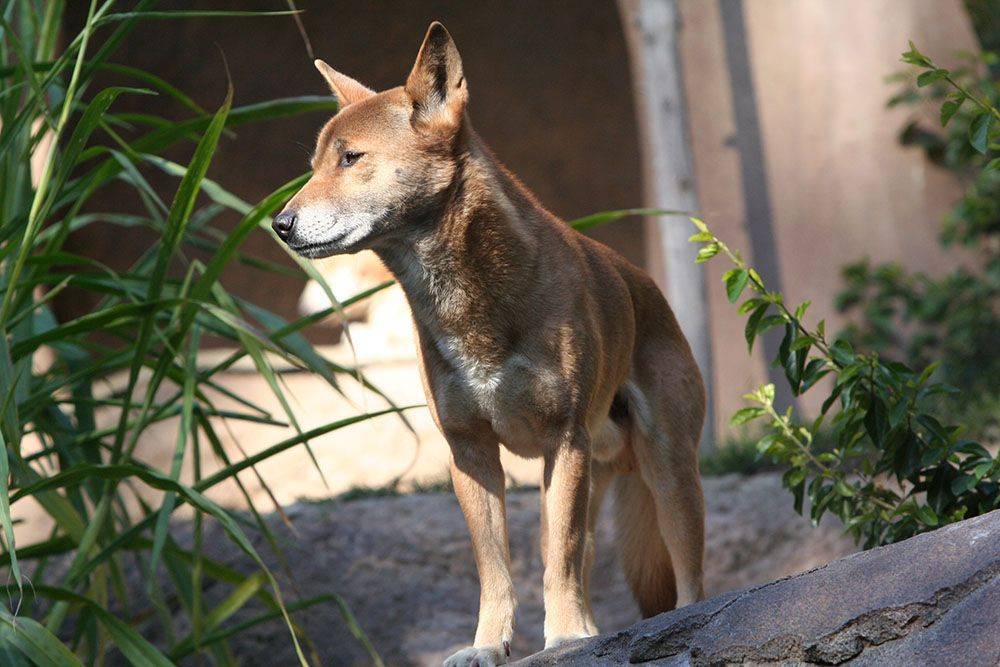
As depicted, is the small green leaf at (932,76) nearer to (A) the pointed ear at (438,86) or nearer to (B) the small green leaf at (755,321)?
(B) the small green leaf at (755,321)

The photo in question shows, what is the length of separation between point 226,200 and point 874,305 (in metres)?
4.43

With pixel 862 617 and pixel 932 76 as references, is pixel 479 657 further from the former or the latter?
pixel 932 76

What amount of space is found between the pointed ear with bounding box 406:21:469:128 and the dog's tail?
1.06 metres

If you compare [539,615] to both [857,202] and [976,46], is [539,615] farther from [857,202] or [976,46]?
[976,46]

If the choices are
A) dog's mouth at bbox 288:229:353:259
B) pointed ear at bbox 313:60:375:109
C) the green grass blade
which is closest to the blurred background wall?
pointed ear at bbox 313:60:375:109

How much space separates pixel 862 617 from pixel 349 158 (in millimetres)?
1420

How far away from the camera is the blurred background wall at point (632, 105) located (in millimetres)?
6586

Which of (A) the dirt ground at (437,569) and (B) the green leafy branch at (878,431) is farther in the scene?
(A) the dirt ground at (437,569)

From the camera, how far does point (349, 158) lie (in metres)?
2.64

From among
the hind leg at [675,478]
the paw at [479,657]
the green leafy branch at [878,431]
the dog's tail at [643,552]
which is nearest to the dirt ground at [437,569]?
the dog's tail at [643,552]

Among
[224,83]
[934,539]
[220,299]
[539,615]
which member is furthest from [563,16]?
[934,539]

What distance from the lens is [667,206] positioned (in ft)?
20.4

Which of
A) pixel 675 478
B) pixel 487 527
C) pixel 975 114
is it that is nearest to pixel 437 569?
pixel 675 478

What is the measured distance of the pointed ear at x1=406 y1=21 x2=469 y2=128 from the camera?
2602 millimetres
